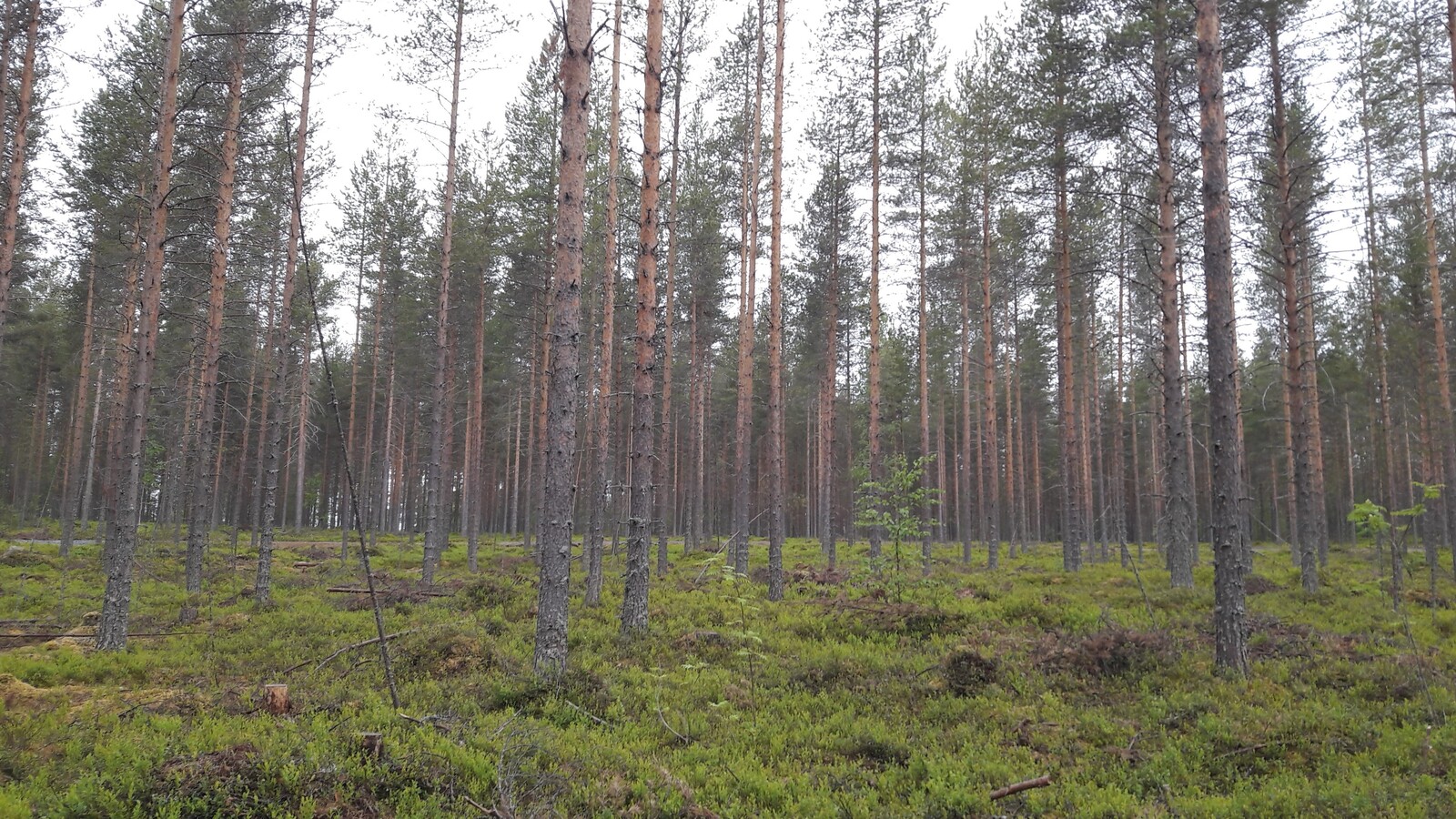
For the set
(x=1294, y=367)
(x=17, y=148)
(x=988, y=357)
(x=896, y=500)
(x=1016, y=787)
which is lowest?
A: (x=1016, y=787)

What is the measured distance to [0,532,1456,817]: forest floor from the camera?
4.98 metres

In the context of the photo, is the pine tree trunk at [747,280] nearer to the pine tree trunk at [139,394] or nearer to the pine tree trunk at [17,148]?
the pine tree trunk at [139,394]

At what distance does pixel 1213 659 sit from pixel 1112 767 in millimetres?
3741

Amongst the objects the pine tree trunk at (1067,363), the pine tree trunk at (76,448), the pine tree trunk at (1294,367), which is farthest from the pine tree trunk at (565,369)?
the pine tree trunk at (76,448)

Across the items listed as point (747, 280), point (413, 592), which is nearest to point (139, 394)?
point (413, 592)

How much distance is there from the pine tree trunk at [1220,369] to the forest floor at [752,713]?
70 centimetres

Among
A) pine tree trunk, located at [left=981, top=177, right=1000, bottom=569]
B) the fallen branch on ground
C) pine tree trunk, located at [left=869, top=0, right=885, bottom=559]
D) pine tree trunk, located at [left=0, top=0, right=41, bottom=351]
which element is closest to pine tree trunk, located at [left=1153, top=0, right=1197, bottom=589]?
pine tree trunk, located at [left=981, top=177, right=1000, bottom=569]

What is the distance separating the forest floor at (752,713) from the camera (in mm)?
4984

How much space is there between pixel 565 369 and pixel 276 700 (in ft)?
14.3

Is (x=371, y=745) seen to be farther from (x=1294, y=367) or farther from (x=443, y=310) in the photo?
(x=1294, y=367)

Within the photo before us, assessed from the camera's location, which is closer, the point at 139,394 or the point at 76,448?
the point at 139,394

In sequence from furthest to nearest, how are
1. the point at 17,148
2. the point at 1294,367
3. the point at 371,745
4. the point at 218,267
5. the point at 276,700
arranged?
the point at 17,148 < the point at 1294,367 < the point at 218,267 < the point at 276,700 < the point at 371,745

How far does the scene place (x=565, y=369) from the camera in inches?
317

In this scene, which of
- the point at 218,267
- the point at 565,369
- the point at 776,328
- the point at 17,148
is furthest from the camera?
the point at 776,328
